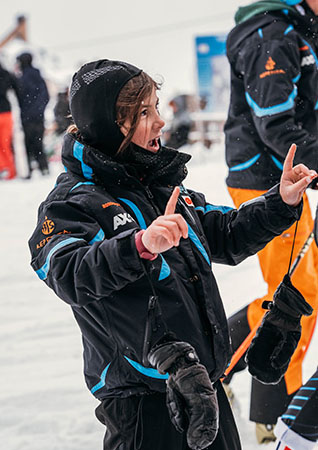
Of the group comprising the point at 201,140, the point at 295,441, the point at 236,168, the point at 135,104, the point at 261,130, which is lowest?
the point at 201,140

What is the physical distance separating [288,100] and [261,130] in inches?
6.5

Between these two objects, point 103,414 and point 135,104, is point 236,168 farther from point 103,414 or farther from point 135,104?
point 103,414

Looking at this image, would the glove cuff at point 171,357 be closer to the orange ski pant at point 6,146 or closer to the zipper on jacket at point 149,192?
the zipper on jacket at point 149,192

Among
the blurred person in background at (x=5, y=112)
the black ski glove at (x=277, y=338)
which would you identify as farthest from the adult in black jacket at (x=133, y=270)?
the blurred person in background at (x=5, y=112)

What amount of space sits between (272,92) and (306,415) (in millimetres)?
1263

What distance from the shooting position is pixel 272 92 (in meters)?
2.66

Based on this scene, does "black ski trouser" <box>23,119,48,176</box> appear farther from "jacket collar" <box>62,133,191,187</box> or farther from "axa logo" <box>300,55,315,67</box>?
"jacket collar" <box>62,133,191,187</box>

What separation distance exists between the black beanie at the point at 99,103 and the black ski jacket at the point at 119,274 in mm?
66

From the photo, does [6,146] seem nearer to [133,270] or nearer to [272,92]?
[272,92]

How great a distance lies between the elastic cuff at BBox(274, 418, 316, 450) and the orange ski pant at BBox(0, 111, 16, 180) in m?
8.17

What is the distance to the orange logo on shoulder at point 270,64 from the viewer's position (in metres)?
2.67

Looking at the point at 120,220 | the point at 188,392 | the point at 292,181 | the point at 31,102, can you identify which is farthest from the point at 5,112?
the point at 188,392

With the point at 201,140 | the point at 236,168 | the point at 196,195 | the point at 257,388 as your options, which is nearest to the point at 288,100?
the point at 236,168

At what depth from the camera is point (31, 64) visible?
10.1 metres
